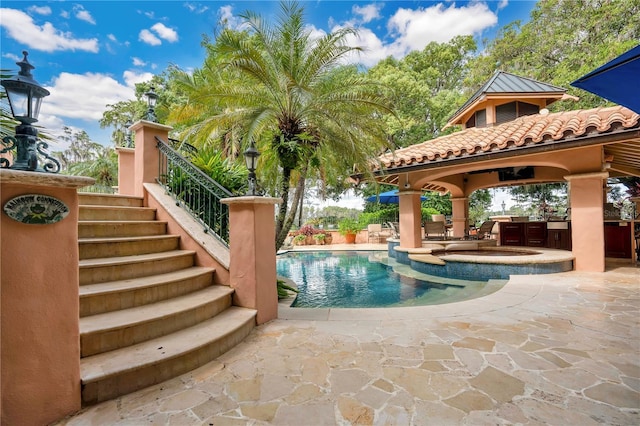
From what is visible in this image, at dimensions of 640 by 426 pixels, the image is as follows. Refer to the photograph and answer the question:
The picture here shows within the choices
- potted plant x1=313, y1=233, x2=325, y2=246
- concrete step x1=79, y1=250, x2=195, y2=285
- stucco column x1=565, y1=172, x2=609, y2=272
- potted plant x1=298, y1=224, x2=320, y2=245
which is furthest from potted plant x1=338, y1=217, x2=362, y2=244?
A: concrete step x1=79, y1=250, x2=195, y2=285

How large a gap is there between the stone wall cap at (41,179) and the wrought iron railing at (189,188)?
2.82m

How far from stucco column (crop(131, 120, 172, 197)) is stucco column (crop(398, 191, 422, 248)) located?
25.4 feet

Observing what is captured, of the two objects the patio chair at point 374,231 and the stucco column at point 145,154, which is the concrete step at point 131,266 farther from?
the patio chair at point 374,231

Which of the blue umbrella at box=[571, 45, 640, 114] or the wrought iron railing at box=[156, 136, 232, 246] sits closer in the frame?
the blue umbrella at box=[571, 45, 640, 114]

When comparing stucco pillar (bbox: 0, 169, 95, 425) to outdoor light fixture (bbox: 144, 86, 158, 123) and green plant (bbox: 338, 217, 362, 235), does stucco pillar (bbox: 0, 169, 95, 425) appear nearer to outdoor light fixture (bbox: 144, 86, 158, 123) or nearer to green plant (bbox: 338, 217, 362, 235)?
outdoor light fixture (bbox: 144, 86, 158, 123)

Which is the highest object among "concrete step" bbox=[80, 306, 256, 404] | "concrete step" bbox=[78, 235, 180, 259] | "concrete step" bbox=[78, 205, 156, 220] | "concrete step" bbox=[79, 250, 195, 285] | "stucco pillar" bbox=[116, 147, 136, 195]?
"stucco pillar" bbox=[116, 147, 136, 195]

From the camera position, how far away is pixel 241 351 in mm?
3098

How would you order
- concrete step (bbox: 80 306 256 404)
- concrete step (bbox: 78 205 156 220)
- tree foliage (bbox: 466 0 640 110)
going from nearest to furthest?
concrete step (bbox: 80 306 256 404), concrete step (bbox: 78 205 156 220), tree foliage (bbox: 466 0 640 110)

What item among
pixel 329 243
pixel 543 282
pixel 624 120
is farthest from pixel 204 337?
pixel 329 243

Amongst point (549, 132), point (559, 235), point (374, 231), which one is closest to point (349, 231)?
point (374, 231)

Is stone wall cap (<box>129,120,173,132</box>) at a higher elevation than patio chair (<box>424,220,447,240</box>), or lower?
higher

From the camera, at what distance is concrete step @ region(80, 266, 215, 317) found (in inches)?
111

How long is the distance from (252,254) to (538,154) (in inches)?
309

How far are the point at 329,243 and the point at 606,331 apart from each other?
1480 cm
